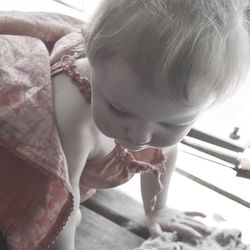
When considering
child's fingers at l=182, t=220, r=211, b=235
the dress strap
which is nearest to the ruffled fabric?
the dress strap

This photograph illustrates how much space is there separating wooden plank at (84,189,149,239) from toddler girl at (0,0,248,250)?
0.8 inches

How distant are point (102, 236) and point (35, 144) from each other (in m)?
0.26

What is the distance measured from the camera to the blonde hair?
1.48 ft

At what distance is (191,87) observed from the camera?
0.47 metres

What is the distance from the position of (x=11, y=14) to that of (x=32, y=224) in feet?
1.10

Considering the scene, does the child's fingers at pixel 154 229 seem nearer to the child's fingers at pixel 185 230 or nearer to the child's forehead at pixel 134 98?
the child's fingers at pixel 185 230

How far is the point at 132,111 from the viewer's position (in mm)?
510

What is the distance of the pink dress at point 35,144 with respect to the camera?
59 centimetres

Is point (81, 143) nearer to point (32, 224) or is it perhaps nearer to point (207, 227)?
point (32, 224)

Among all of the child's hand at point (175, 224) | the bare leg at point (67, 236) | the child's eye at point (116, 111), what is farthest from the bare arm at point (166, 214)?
the child's eye at point (116, 111)

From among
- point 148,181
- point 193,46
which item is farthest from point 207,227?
point 193,46

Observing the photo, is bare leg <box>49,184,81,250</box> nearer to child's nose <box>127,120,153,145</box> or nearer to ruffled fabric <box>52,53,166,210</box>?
ruffled fabric <box>52,53,166,210</box>

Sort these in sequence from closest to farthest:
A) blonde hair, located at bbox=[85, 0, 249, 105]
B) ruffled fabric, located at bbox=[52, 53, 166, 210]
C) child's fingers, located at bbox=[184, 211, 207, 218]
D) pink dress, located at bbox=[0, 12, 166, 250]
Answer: blonde hair, located at bbox=[85, 0, 249, 105] → pink dress, located at bbox=[0, 12, 166, 250] → ruffled fabric, located at bbox=[52, 53, 166, 210] → child's fingers, located at bbox=[184, 211, 207, 218]

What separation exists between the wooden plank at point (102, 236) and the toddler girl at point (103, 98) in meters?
0.04
